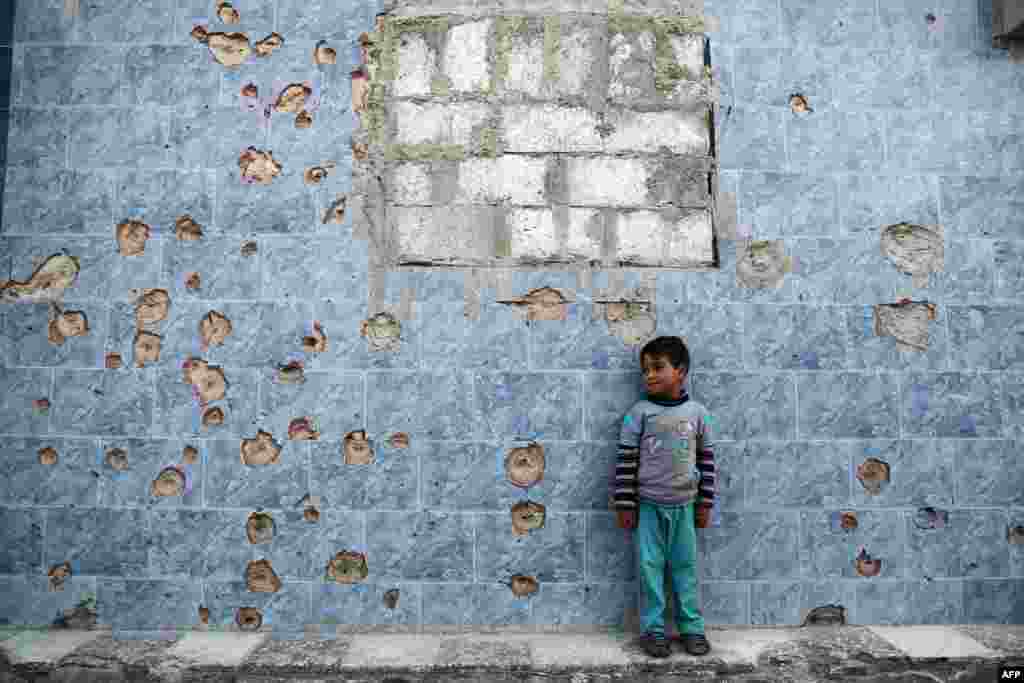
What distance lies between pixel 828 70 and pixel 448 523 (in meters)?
2.38

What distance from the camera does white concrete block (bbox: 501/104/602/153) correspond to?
296 cm

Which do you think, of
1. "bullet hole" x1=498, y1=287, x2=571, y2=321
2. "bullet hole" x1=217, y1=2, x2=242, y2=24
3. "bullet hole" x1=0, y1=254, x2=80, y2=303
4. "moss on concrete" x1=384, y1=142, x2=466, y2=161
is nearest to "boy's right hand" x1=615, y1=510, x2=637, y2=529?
"bullet hole" x1=498, y1=287, x2=571, y2=321

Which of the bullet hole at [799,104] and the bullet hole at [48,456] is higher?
the bullet hole at [799,104]

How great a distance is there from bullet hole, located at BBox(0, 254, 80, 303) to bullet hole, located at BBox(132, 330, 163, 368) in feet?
1.13

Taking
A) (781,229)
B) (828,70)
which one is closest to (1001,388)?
(781,229)

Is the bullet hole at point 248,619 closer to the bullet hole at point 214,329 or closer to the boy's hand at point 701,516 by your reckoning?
the bullet hole at point 214,329

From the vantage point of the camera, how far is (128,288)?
2.89 metres

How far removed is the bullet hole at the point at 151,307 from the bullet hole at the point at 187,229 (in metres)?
0.23

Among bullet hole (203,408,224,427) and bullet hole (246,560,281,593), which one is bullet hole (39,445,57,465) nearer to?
bullet hole (203,408,224,427)

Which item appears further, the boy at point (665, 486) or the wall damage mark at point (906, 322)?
the wall damage mark at point (906, 322)

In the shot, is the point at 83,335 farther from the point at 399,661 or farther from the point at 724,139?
the point at 724,139

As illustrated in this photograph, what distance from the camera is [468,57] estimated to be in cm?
299

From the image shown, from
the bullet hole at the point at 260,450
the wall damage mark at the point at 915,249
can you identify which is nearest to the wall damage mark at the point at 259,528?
the bullet hole at the point at 260,450

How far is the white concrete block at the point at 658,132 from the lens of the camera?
297cm
